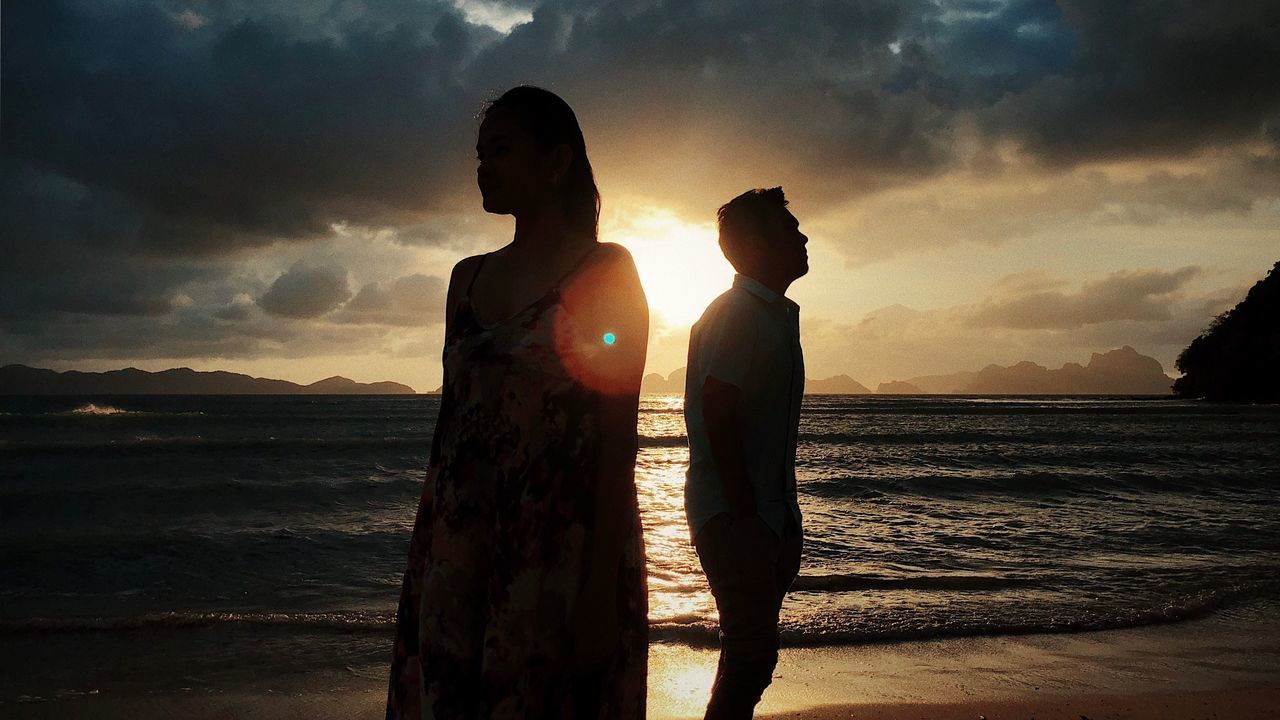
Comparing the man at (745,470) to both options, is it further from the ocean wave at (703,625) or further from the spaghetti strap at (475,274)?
the ocean wave at (703,625)

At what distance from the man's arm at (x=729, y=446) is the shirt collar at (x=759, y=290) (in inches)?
14.9

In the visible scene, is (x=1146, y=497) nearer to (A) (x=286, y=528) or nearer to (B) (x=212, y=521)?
(A) (x=286, y=528)

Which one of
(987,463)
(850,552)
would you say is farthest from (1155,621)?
(987,463)

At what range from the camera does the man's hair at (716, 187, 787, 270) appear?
2.93 metres

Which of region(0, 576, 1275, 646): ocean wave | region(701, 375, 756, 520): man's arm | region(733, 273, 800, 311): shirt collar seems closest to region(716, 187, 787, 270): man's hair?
region(733, 273, 800, 311): shirt collar

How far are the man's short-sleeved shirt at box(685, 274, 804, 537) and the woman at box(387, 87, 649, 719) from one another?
36.8 inches

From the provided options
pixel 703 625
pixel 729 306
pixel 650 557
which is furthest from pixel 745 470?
pixel 650 557

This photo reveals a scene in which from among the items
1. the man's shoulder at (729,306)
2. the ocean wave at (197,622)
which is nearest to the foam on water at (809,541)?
the ocean wave at (197,622)

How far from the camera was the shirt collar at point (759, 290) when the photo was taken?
2.76 metres

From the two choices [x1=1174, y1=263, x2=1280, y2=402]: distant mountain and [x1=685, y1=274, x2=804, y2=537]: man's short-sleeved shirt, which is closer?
[x1=685, y1=274, x2=804, y2=537]: man's short-sleeved shirt

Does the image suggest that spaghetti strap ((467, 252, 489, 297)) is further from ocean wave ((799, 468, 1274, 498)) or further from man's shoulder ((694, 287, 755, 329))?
ocean wave ((799, 468, 1274, 498))

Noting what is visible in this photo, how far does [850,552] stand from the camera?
30.8 feet

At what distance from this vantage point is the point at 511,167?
1.79 metres

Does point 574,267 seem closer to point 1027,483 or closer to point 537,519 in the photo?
point 537,519
